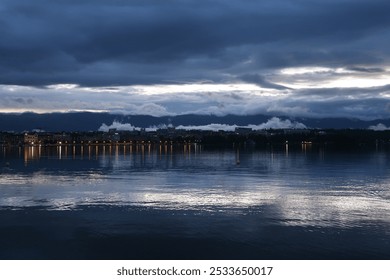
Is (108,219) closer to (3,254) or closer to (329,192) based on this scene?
(3,254)

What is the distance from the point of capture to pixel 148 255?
2005cm

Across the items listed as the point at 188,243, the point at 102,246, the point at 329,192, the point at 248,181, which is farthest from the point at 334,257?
the point at 248,181

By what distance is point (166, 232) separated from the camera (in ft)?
78.0

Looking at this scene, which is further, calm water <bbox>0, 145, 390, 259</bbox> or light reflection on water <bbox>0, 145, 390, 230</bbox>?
light reflection on water <bbox>0, 145, 390, 230</bbox>

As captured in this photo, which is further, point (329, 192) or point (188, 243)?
point (329, 192)

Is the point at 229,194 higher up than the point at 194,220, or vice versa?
the point at 229,194

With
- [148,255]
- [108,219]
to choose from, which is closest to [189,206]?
[108,219]

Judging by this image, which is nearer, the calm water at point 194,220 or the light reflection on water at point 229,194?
the calm water at point 194,220

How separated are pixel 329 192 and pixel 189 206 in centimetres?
1240

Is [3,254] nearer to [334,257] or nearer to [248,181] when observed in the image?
[334,257]

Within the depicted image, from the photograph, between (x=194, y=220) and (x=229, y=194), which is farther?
(x=229, y=194)
